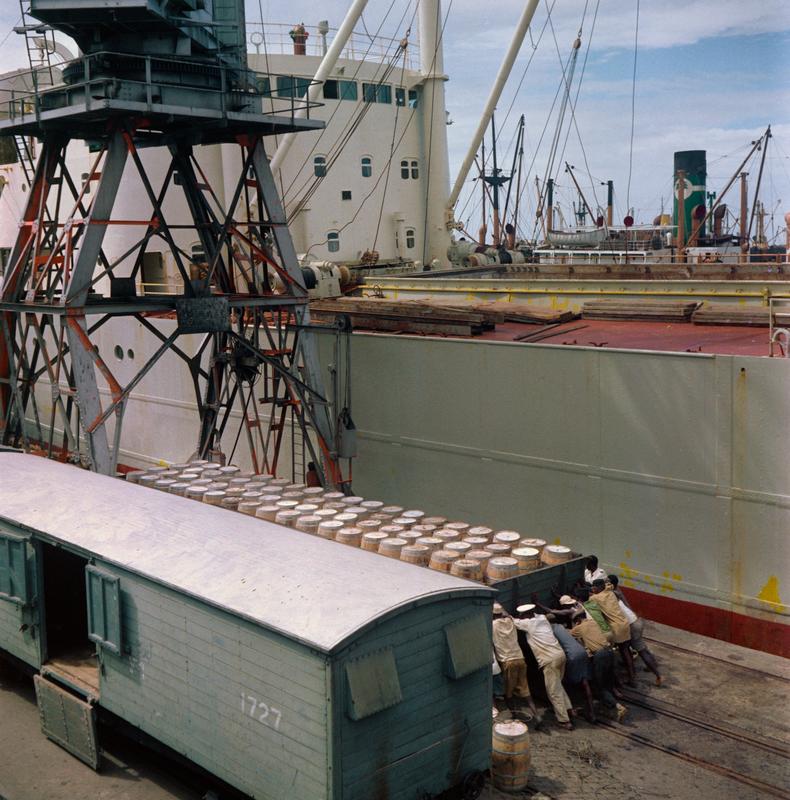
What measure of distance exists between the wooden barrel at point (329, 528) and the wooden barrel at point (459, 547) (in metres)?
1.60

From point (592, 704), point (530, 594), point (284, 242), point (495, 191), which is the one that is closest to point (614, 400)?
point (530, 594)

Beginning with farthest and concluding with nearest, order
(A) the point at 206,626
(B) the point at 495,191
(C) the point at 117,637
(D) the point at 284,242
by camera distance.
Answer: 1. (B) the point at 495,191
2. (D) the point at 284,242
3. (C) the point at 117,637
4. (A) the point at 206,626

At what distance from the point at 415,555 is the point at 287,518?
7.42 ft

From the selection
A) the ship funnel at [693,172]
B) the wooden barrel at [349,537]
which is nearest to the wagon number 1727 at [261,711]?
the wooden barrel at [349,537]

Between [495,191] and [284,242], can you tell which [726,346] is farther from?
[495,191]

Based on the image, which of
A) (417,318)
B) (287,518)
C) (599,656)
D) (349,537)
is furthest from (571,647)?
(417,318)

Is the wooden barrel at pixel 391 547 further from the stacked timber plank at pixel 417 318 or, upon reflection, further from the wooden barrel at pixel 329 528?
the stacked timber plank at pixel 417 318

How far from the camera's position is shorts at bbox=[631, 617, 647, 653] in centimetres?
1345

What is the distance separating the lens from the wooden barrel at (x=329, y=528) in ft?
45.0

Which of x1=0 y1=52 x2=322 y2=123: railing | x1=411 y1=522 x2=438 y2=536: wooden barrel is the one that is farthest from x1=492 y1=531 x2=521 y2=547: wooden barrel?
x1=0 y1=52 x2=322 y2=123: railing

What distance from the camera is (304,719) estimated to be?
8.99 meters

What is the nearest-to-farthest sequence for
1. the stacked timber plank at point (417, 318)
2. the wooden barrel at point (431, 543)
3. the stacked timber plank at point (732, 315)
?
the wooden barrel at point (431, 543) → the stacked timber plank at point (732, 315) → the stacked timber plank at point (417, 318)

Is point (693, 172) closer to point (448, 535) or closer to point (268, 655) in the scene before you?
point (448, 535)

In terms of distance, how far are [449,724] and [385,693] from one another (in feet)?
4.06
